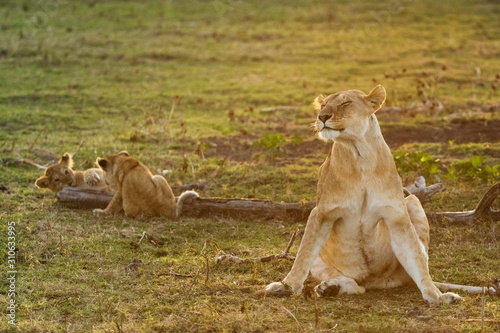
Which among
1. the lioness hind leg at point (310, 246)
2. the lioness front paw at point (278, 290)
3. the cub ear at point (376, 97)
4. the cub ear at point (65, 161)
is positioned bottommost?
the cub ear at point (65, 161)

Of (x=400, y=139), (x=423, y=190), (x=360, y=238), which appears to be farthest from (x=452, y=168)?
(x=360, y=238)

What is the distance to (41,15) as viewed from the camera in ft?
77.6

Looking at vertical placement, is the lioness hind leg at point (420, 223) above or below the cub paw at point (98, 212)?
above

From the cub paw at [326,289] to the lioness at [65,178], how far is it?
4446mm

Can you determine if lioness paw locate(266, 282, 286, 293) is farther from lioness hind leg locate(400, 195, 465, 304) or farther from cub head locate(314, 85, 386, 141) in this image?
cub head locate(314, 85, 386, 141)

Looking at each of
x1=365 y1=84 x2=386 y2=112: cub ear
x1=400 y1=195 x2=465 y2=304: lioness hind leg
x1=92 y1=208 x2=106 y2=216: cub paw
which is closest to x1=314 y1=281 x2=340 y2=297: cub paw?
x1=400 y1=195 x2=465 y2=304: lioness hind leg

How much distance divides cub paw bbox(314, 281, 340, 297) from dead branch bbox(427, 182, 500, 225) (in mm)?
2541

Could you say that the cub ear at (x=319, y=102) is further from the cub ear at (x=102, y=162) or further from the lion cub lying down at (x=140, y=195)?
the cub ear at (x=102, y=162)

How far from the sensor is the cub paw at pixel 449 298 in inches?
211

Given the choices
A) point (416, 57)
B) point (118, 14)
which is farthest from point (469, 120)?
point (118, 14)

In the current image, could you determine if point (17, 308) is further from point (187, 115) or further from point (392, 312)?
point (187, 115)

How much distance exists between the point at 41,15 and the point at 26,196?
51.7ft

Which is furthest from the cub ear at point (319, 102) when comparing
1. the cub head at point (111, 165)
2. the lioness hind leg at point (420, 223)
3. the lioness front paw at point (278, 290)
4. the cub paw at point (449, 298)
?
the cub head at point (111, 165)

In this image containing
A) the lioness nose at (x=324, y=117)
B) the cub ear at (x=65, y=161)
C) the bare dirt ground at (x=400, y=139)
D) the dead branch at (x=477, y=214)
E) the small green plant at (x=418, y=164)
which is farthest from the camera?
the bare dirt ground at (x=400, y=139)
